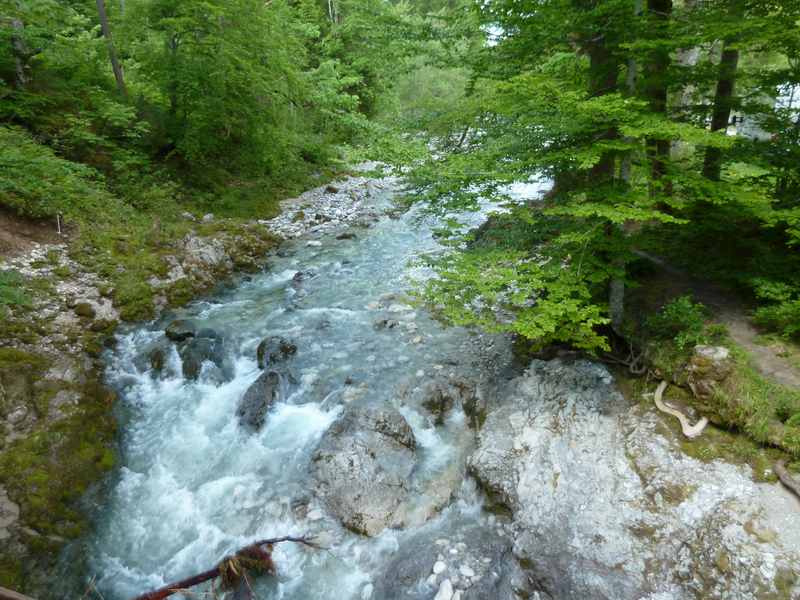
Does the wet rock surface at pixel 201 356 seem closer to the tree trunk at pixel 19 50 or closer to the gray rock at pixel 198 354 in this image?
the gray rock at pixel 198 354

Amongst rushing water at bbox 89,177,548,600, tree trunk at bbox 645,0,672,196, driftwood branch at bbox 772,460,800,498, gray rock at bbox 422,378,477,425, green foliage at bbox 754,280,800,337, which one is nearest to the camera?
driftwood branch at bbox 772,460,800,498

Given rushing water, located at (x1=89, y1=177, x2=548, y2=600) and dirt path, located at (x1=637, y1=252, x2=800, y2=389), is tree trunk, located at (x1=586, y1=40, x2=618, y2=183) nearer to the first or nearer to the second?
dirt path, located at (x1=637, y1=252, x2=800, y2=389)

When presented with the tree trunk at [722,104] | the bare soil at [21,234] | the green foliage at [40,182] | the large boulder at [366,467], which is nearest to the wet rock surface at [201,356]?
the large boulder at [366,467]

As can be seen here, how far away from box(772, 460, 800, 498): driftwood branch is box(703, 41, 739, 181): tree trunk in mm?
4117

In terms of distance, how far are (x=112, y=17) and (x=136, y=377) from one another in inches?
474

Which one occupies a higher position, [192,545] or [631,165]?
[631,165]

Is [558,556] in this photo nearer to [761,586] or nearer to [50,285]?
[761,586]

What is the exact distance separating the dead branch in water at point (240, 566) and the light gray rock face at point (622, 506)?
276cm

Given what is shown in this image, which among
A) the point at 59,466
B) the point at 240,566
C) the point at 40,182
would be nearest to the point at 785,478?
the point at 240,566

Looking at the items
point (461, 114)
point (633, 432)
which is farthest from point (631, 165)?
point (633, 432)

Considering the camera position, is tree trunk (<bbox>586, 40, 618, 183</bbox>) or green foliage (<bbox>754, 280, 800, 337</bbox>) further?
tree trunk (<bbox>586, 40, 618, 183</bbox>)

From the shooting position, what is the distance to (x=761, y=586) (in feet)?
13.6

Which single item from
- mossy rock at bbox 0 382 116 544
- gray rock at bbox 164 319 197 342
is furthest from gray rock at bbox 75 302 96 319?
mossy rock at bbox 0 382 116 544

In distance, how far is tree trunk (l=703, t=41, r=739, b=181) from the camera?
657 cm
